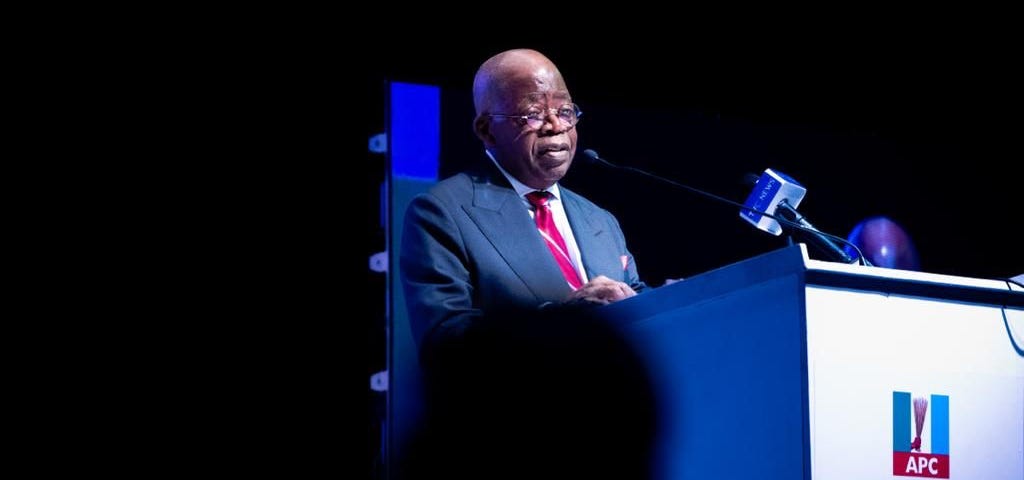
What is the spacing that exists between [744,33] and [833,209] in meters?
0.73

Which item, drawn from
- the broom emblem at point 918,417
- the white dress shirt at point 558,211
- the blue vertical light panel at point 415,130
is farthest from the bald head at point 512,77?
the broom emblem at point 918,417

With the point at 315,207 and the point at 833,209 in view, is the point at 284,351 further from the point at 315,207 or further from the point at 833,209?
the point at 833,209

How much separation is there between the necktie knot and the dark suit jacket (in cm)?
6

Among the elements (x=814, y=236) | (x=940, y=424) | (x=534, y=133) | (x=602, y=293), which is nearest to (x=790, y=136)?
(x=534, y=133)

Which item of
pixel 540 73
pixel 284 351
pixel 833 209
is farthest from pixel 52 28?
pixel 833 209

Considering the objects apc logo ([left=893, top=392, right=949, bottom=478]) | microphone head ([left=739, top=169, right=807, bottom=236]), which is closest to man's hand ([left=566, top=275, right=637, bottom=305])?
microphone head ([left=739, top=169, right=807, bottom=236])

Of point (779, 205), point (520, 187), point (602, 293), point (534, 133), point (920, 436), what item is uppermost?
point (534, 133)

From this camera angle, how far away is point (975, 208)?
457 centimetres

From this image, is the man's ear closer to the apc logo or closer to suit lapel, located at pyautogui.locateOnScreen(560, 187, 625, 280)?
suit lapel, located at pyautogui.locateOnScreen(560, 187, 625, 280)

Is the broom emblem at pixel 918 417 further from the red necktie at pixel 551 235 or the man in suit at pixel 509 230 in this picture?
the red necktie at pixel 551 235

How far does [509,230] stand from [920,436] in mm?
1120

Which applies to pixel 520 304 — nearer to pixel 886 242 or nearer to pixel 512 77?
pixel 512 77

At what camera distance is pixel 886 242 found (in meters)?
4.14

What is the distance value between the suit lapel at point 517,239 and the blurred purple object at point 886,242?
5.62 feet
